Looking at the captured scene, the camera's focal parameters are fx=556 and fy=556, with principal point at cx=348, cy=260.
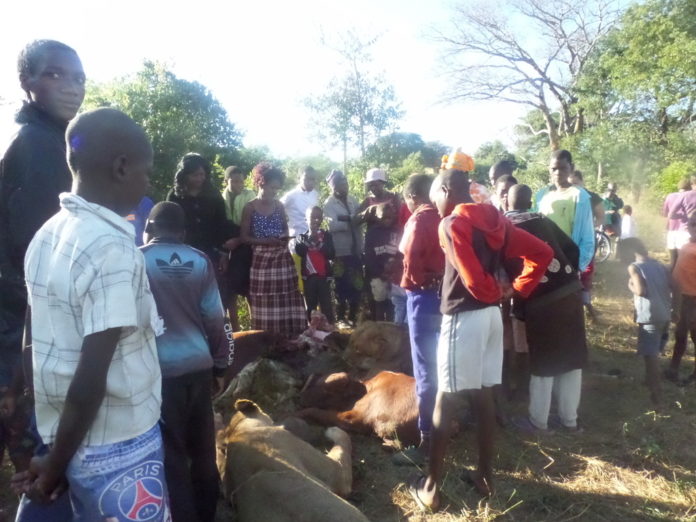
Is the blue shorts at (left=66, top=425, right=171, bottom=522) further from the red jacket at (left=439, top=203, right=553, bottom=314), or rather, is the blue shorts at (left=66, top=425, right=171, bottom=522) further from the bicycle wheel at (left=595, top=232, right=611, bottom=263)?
the bicycle wheel at (left=595, top=232, right=611, bottom=263)

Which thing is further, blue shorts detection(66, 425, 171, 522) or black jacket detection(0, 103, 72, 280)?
black jacket detection(0, 103, 72, 280)

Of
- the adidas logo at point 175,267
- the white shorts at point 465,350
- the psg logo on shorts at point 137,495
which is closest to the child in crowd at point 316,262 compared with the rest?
the white shorts at point 465,350

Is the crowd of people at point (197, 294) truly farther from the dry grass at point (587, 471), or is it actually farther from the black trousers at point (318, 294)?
the dry grass at point (587, 471)

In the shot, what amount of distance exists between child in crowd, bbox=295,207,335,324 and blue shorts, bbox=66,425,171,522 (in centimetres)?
445

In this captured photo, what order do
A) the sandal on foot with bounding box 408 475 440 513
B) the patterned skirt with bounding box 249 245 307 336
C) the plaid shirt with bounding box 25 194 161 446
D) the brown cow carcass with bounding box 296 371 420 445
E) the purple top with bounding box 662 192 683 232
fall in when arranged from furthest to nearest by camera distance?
1. the purple top with bounding box 662 192 683 232
2. the patterned skirt with bounding box 249 245 307 336
3. the brown cow carcass with bounding box 296 371 420 445
4. the sandal on foot with bounding box 408 475 440 513
5. the plaid shirt with bounding box 25 194 161 446

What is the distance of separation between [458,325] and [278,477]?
3.85ft

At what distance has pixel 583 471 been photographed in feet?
11.2

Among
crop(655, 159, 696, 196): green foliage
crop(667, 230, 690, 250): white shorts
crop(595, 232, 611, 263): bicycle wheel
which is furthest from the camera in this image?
crop(655, 159, 696, 196): green foliage

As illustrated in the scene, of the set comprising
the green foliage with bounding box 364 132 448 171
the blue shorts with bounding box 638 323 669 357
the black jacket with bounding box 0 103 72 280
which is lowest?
the blue shorts with bounding box 638 323 669 357

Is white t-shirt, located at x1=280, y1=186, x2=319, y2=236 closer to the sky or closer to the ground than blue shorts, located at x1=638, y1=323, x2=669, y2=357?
closer to the sky

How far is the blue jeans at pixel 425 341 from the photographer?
3369 millimetres

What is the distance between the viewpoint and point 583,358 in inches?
151

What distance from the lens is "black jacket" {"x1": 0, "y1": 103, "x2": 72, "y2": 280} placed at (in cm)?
204

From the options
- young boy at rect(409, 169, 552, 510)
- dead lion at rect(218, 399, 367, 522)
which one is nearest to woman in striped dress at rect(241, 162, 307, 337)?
dead lion at rect(218, 399, 367, 522)
